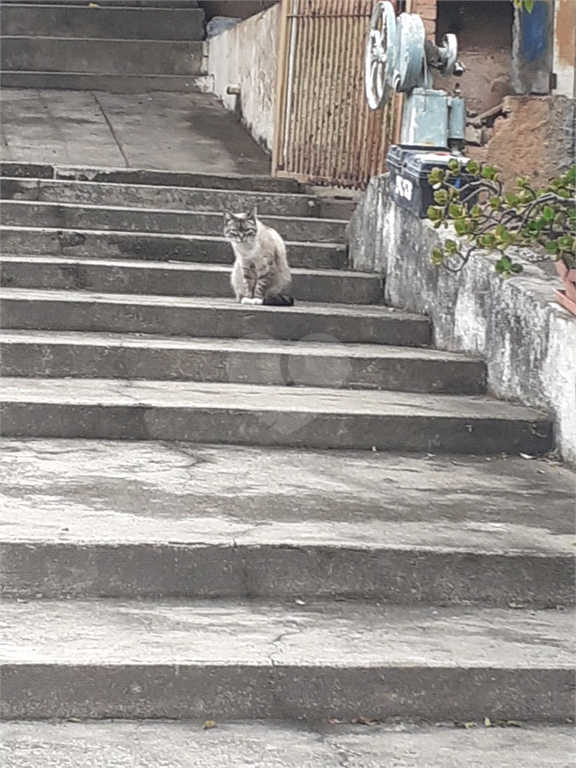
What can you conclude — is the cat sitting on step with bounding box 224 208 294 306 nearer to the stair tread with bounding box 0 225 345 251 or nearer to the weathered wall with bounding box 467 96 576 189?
the stair tread with bounding box 0 225 345 251

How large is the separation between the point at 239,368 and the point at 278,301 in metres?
0.98

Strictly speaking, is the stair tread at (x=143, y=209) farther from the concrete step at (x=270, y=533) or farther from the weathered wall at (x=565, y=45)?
the concrete step at (x=270, y=533)

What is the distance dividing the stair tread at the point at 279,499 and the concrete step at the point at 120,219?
10.1ft

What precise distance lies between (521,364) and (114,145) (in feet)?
18.0

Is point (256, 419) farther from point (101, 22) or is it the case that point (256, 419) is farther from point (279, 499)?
point (101, 22)

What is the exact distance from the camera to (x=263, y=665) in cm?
349

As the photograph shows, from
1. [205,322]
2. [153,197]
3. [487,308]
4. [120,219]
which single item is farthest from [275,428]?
[153,197]

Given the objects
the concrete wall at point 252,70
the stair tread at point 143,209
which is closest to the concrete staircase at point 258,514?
the stair tread at point 143,209

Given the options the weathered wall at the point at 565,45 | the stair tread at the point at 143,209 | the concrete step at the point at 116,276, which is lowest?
the concrete step at the point at 116,276

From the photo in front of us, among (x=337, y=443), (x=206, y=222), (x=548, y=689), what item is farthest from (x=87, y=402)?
(x=206, y=222)

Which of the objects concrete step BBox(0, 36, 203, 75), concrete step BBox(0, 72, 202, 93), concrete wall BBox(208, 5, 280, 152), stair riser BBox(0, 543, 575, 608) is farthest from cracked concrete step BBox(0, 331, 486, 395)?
concrete step BBox(0, 36, 203, 75)

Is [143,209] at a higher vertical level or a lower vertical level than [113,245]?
higher

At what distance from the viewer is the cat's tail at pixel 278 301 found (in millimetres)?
6824

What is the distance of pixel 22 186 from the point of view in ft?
27.0
